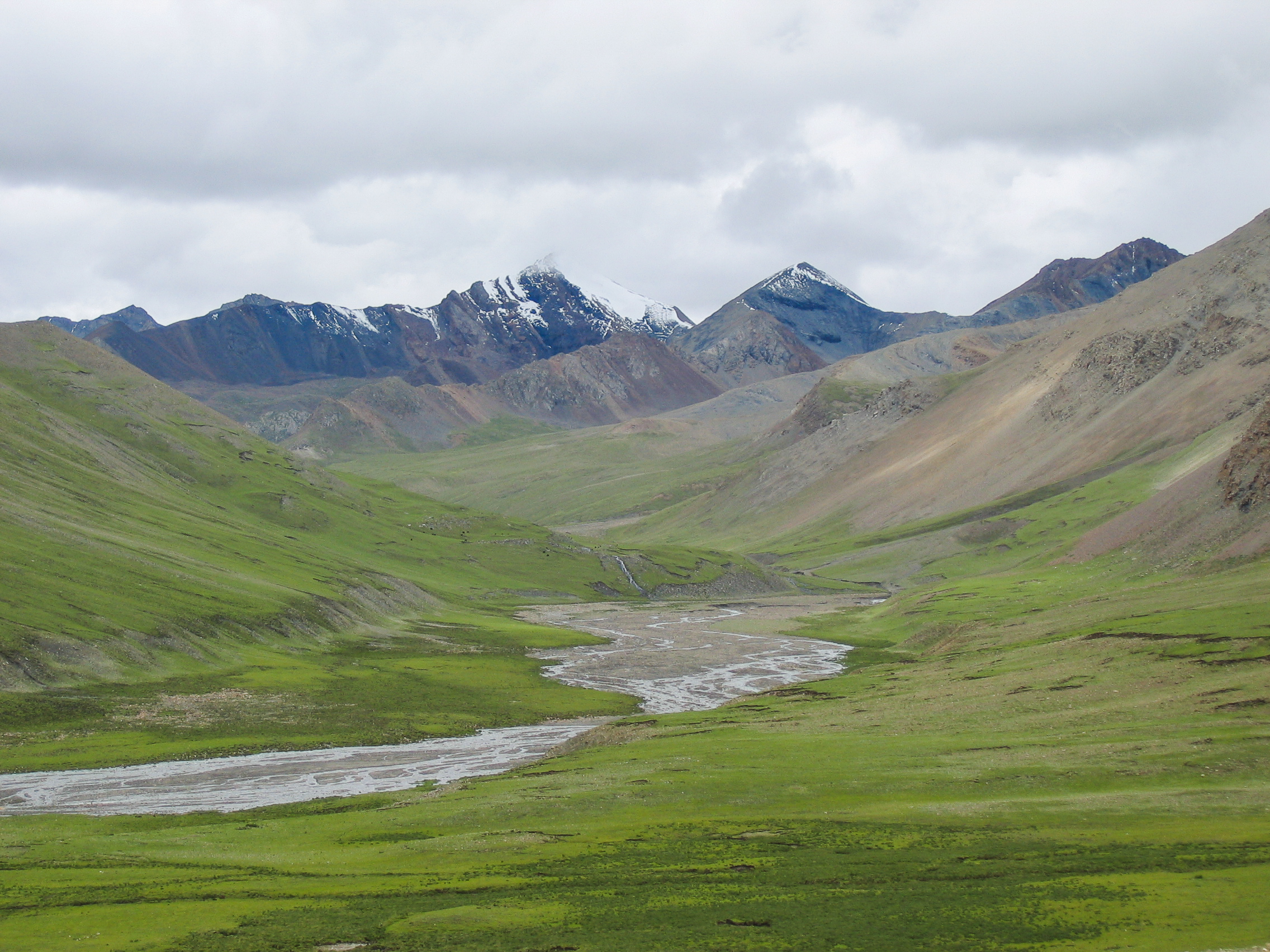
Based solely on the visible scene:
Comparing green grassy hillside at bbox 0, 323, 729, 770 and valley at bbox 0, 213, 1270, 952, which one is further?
green grassy hillside at bbox 0, 323, 729, 770

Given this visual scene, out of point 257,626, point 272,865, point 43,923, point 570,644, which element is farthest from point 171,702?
point 570,644

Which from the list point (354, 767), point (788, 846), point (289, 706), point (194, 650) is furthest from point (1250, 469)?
point (194, 650)

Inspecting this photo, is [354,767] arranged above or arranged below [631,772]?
below

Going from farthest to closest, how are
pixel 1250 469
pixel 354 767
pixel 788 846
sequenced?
pixel 1250 469
pixel 354 767
pixel 788 846

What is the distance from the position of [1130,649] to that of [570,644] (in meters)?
97.2

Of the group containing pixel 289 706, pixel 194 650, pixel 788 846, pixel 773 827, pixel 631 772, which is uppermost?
pixel 194 650

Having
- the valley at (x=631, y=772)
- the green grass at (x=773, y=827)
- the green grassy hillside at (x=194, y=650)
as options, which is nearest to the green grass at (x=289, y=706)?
the green grassy hillside at (x=194, y=650)

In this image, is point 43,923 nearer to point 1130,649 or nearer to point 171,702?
point 171,702

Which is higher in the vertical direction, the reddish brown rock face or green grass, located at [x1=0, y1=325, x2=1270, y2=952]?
the reddish brown rock face

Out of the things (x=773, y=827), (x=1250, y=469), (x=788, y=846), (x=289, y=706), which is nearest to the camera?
(x=788, y=846)

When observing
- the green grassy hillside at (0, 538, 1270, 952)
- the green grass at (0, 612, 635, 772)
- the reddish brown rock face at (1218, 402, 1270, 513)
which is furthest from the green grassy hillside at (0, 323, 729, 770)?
the reddish brown rock face at (1218, 402, 1270, 513)

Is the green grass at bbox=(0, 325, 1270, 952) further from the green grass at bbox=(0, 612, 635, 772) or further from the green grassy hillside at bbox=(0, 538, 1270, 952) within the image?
the green grass at bbox=(0, 612, 635, 772)

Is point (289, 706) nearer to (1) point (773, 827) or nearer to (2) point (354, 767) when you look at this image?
(2) point (354, 767)

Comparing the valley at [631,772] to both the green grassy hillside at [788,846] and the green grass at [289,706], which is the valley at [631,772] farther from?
the green grass at [289,706]
